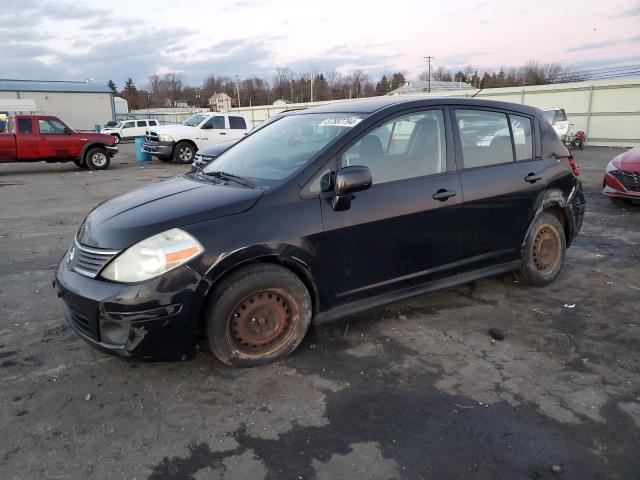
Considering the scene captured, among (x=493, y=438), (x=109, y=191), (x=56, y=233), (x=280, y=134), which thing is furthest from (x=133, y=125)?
(x=493, y=438)

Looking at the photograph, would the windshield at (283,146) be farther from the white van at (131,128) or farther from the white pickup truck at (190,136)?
the white van at (131,128)

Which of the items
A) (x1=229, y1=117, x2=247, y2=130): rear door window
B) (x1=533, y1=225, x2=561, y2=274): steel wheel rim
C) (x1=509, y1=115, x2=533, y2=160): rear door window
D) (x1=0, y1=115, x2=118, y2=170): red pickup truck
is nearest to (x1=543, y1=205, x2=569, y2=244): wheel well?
(x1=533, y1=225, x2=561, y2=274): steel wheel rim

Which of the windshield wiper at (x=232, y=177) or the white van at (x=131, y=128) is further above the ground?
the white van at (x=131, y=128)

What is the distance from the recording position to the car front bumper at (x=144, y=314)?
9.39ft

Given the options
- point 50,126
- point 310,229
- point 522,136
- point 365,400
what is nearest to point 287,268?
point 310,229

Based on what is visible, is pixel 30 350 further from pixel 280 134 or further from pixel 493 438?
pixel 493 438

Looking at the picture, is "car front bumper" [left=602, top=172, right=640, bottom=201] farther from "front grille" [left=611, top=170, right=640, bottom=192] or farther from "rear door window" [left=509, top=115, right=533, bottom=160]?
"rear door window" [left=509, top=115, right=533, bottom=160]

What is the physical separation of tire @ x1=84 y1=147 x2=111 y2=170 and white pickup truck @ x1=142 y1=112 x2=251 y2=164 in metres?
1.63

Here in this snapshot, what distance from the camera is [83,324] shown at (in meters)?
3.07

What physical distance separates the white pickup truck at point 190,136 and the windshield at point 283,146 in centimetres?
1472

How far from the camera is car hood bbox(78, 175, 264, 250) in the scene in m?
3.02

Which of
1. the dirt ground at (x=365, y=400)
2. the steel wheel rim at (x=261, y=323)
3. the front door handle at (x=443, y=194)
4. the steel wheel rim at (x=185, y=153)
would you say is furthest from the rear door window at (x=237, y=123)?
the steel wheel rim at (x=261, y=323)

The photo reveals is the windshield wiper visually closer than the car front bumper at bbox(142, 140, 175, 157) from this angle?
Yes

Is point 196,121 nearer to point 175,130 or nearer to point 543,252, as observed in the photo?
point 175,130
